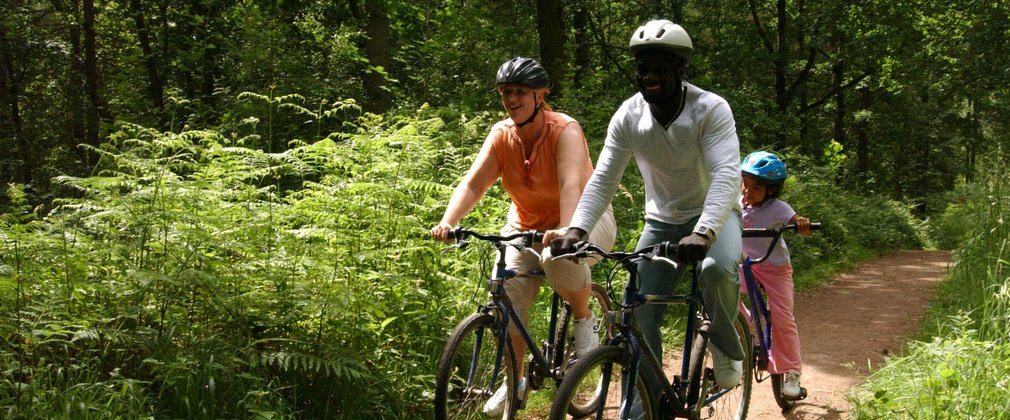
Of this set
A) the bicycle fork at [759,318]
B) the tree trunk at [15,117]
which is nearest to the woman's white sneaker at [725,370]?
the bicycle fork at [759,318]

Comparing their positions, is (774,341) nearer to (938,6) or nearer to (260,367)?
(260,367)

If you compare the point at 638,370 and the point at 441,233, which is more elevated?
the point at 441,233

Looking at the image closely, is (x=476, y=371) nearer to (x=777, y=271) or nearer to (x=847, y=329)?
(x=777, y=271)

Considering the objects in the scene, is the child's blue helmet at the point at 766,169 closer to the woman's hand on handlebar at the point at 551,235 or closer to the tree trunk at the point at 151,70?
the woman's hand on handlebar at the point at 551,235

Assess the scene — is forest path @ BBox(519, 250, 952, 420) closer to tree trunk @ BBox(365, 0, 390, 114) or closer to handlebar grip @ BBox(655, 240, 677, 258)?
handlebar grip @ BBox(655, 240, 677, 258)

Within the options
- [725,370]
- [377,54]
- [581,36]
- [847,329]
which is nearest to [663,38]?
[725,370]

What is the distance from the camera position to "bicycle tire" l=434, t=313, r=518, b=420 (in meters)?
4.19

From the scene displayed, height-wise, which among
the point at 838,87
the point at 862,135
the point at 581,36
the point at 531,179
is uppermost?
the point at 581,36

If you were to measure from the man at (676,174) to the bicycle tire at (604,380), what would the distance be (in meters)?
0.51

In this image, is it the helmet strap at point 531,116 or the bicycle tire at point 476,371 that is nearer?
the bicycle tire at point 476,371

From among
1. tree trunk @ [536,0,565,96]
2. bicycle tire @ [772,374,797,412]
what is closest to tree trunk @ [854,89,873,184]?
tree trunk @ [536,0,565,96]

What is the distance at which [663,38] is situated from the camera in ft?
12.5

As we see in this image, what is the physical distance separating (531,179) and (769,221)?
1.93 meters

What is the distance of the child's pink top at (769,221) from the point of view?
562cm
